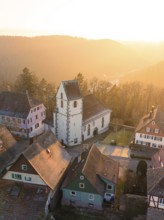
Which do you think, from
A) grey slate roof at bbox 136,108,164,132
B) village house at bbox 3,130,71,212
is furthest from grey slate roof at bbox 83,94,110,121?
village house at bbox 3,130,71,212

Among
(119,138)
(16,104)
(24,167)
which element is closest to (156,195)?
(24,167)

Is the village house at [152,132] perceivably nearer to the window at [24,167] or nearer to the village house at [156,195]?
the village house at [156,195]

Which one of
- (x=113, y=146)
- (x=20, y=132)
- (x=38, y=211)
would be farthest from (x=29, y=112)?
(x=38, y=211)

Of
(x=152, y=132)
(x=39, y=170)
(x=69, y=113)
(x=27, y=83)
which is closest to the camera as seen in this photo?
(x=39, y=170)

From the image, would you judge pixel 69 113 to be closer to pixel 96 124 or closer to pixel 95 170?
pixel 96 124

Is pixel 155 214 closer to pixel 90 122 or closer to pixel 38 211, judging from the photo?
pixel 38 211
